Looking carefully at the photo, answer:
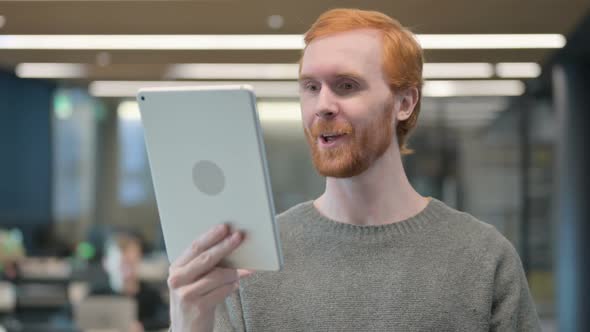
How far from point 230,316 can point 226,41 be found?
19.5 feet

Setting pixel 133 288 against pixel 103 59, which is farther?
pixel 103 59

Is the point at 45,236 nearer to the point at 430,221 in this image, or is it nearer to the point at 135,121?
the point at 135,121

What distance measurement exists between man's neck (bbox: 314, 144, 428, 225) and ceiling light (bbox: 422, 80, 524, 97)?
26.1 feet

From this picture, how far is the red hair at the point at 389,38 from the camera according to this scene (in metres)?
1.54

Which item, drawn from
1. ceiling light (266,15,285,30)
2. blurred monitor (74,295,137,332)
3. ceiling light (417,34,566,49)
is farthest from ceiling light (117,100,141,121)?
blurred monitor (74,295,137,332)

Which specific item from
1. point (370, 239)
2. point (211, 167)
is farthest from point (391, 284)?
point (211, 167)

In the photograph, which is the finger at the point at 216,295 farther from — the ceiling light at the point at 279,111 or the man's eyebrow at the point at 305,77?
the ceiling light at the point at 279,111

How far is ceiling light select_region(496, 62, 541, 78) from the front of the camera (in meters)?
8.32

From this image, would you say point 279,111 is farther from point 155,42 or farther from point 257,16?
point 257,16

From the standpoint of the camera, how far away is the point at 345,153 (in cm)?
147

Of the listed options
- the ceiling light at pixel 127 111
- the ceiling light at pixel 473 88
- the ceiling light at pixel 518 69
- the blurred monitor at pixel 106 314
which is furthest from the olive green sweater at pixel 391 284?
the ceiling light at pixel 127 111

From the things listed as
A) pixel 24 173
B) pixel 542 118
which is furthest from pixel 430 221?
pixel 24 173

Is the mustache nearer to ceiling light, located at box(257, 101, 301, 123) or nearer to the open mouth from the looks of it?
the open mouth

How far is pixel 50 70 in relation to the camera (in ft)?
30.6
